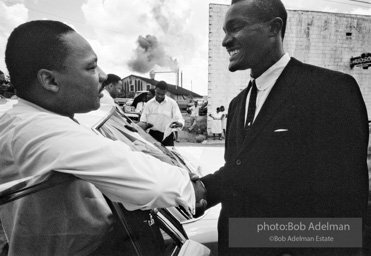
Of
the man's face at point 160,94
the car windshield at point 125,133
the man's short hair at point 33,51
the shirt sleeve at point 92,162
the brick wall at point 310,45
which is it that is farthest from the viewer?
the brick wall at point 310,45

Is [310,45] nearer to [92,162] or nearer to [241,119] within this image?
[241,119]

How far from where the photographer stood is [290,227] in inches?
53.9

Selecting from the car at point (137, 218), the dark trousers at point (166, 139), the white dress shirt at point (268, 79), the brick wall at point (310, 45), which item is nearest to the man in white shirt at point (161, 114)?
the dark trousers at point (166, 139)

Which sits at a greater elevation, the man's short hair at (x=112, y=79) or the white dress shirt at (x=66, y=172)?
the white dress shirt at (x=66, y=172)

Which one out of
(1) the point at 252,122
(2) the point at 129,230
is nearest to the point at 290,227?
(1) the point at 252,122

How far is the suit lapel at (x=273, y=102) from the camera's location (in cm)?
133

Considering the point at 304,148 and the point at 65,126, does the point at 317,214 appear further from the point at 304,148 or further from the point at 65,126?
the point at 65,126

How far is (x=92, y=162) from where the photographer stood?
83 cm

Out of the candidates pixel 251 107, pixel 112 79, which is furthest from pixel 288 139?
pixel 112 79

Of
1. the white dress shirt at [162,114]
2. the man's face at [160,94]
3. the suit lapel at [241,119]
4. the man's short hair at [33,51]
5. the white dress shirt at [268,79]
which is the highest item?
the man's short hair at [33,51]

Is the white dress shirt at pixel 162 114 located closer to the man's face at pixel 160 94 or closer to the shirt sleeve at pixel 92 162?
the man's face at pixel 160 94

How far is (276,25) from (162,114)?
4.34m

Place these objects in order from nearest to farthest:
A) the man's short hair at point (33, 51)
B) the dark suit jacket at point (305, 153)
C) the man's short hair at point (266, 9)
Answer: the man's short hair at point (33, 51) < the dark suit jacket at point (305, 153) < the man's short hair at point (266, 9)

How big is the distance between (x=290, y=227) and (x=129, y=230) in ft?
2.32
